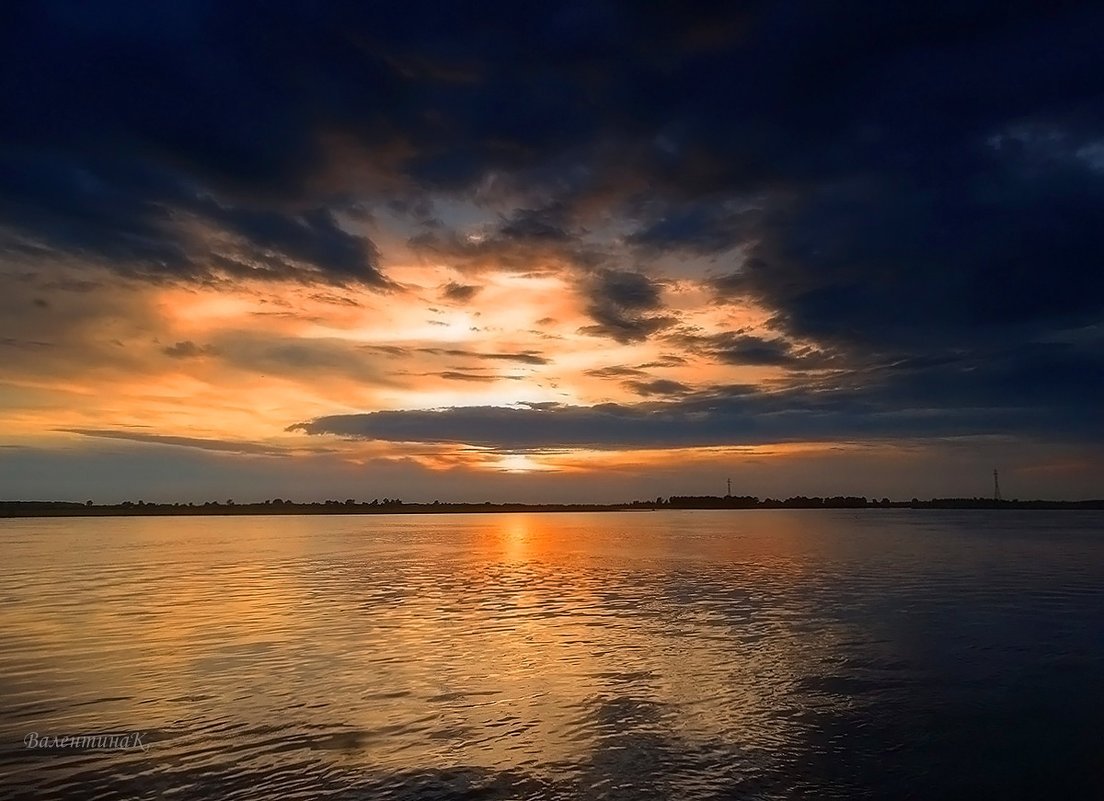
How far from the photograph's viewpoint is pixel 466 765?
1638 cm

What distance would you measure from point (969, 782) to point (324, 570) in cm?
5552

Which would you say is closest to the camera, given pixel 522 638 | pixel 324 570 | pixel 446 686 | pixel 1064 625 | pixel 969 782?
pixel 969 782

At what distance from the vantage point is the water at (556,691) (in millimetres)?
15930

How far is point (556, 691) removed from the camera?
22.9m

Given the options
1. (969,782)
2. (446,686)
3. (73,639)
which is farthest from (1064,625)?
(73,639)

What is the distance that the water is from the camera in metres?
15.9

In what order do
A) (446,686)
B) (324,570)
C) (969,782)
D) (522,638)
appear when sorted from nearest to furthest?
(969,782) → (446,686) → (522,638) → (324,570)

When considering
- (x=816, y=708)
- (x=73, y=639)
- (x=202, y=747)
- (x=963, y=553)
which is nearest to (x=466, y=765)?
(x=202, y=747)

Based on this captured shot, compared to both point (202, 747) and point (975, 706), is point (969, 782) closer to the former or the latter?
point (975, 706)

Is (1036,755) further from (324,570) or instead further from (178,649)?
(324,570)

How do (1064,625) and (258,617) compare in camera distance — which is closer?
(1064,625)

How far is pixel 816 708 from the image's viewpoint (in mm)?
21203

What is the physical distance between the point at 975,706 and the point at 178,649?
1077 inches

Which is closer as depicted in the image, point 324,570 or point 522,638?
point 522,638
